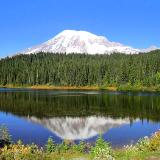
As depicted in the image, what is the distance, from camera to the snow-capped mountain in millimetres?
47791

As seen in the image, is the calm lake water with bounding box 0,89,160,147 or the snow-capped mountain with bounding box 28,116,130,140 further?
the snow-capped mountain with bounding box 28,116,130,140

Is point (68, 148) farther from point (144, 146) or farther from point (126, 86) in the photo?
point (126, 86)

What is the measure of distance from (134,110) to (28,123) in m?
26.4

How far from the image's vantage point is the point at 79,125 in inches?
2227

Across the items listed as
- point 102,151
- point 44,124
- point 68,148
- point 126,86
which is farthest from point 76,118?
point 126,86

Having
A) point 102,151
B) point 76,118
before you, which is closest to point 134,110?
point 76,118

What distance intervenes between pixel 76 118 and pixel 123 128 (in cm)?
1347

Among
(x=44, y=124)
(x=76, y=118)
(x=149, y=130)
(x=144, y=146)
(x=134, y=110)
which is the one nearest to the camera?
(x=144, y=146)

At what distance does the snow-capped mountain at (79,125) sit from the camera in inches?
1882

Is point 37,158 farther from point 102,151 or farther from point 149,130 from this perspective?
point 149,130

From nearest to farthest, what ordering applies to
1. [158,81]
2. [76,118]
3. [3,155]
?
[3,155], [76,118], [158,81]

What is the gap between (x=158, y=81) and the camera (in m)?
184

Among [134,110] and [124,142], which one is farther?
[134,110]

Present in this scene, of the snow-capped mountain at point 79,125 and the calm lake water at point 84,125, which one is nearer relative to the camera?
the calm lake water at point 84,125
